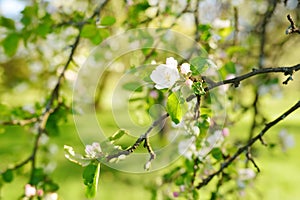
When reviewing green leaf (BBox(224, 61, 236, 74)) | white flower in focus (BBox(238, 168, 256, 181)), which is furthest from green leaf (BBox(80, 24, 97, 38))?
white flower in focus (BBox(238, 168, 256, 181))

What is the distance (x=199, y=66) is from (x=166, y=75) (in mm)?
118

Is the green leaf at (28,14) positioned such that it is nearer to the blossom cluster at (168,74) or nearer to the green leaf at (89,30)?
the green leaf at (89,30)

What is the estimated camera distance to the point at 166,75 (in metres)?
1.07

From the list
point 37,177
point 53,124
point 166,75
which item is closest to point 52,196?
point 37,177

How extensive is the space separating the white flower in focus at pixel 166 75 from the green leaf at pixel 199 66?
7 centimetres

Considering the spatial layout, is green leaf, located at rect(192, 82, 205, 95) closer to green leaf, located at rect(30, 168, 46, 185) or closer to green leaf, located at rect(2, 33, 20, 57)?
green leaf, located at rect(30, 168, 46, 185)

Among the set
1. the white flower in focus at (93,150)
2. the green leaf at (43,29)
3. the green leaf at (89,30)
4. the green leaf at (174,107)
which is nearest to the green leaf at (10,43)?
the green leaf at (43,29)

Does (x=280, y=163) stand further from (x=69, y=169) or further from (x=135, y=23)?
(x=135, y=23)

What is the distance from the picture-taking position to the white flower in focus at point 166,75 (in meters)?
1.06

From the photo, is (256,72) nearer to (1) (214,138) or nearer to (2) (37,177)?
(1) (214,138)

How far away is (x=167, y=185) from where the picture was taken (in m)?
2.32

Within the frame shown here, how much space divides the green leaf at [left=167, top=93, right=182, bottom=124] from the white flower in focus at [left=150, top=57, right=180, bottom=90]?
3 cm

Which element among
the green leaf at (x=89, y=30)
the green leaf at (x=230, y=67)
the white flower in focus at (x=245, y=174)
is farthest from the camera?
the white flower in focus at (x=245, y=174)

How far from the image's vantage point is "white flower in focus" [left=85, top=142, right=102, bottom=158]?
1110 mm
